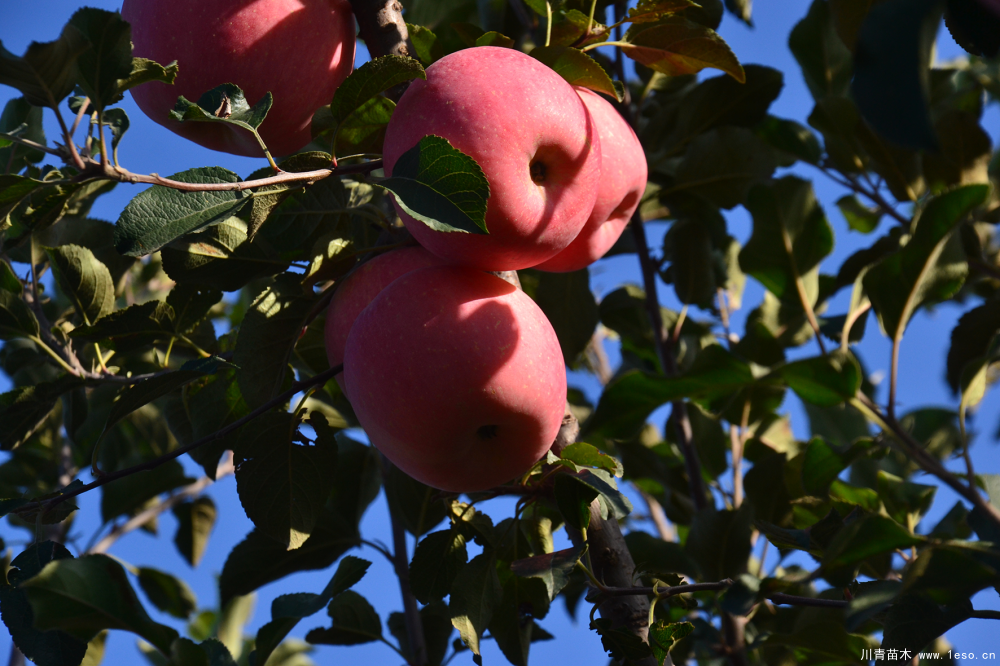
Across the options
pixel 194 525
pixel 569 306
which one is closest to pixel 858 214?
pixel 569 306

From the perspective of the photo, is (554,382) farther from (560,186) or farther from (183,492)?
(183,492)

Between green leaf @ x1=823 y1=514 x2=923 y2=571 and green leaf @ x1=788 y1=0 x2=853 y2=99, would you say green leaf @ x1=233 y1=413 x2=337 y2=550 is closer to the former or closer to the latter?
green leaf @ x1=823 y1=514 x2=923 y2=571

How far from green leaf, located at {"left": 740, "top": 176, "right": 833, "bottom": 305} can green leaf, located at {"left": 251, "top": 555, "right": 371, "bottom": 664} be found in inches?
30.6

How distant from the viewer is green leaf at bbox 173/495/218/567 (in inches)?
80.2

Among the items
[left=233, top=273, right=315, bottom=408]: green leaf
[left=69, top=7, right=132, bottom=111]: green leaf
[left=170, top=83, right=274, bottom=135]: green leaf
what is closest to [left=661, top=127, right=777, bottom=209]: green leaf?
[left=233, top=273, right=315, bottom=408]: green leaf

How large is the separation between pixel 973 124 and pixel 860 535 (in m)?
1.07

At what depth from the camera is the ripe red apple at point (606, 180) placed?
102 cm

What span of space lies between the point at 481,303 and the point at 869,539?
463 millimetres

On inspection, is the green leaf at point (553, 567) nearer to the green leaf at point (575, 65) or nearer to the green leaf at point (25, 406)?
the green leaf at point (575, 65)

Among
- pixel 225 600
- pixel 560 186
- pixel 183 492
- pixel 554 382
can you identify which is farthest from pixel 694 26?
pixel 183 492

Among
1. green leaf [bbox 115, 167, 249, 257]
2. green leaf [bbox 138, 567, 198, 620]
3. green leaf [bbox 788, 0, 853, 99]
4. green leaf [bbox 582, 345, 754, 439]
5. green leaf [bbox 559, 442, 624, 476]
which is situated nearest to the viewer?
green leaf [bbox 115, 167, 249, 257]

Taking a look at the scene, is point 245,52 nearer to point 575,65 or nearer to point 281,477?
point 575,65

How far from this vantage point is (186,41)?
36.4 inches

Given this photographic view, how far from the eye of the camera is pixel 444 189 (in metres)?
0.68
